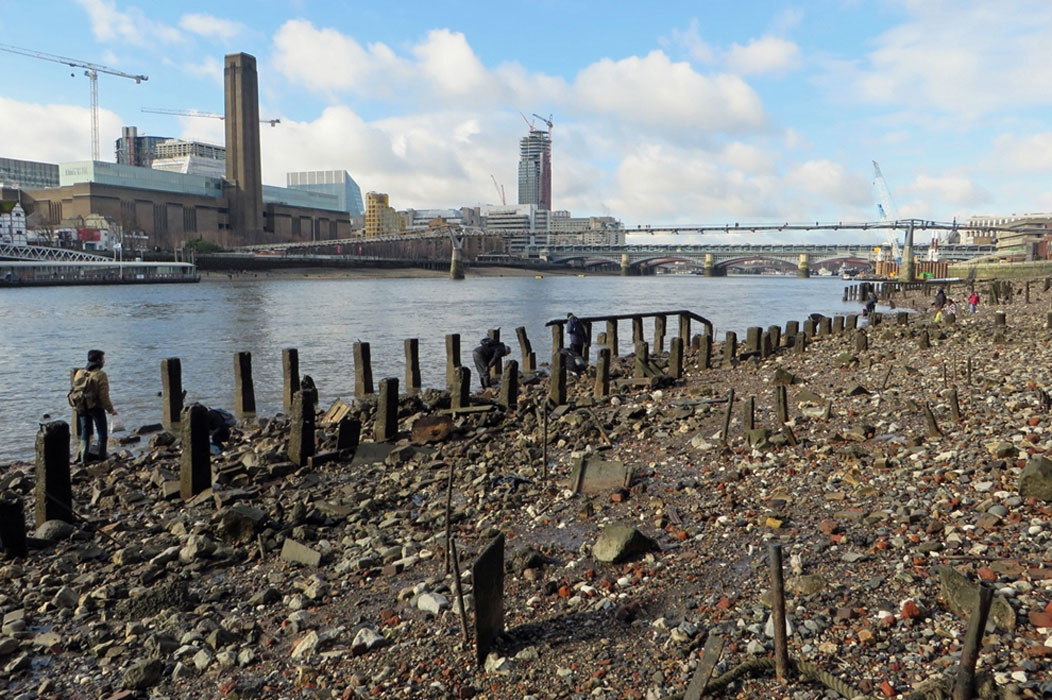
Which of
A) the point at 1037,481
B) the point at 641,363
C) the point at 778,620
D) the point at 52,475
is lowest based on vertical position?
the point at 52,475

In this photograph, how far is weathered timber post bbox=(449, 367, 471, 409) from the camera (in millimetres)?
16703

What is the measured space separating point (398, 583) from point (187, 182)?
697 ft

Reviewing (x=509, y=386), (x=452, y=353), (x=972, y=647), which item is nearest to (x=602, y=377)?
(x=509, y=386)

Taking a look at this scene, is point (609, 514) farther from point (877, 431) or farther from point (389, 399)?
point (389, 399)

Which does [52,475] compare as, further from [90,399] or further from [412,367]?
[412,367]

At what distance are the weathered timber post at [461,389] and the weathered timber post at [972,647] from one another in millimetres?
12506

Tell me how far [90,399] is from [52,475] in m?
3.96

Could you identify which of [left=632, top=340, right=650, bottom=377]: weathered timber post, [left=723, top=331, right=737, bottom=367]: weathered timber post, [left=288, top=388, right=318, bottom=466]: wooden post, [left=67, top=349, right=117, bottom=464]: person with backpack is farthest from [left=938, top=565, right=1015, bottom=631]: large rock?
[left=723, top=331, right=737, bottom=367]: weathered timber post

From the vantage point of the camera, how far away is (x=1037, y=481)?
7.90 meters

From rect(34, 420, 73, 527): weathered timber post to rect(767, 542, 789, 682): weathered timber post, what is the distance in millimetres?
9914

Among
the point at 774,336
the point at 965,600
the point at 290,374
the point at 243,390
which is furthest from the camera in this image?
the point at 774,336

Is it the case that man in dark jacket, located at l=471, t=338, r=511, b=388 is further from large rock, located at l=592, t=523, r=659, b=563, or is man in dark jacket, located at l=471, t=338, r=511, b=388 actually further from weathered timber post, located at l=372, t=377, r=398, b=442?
large rock, located at l=592, t=523, r=659, b=563

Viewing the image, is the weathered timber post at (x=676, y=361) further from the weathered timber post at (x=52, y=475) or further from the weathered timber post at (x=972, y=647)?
the weathered timber post at (x=972, y=647)

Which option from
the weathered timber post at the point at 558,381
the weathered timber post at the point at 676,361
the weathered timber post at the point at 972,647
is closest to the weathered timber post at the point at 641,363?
the weathered timber post at the point at 676,361
